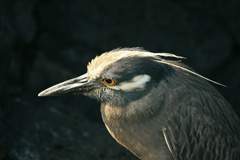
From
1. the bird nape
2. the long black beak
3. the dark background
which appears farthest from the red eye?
the dark background

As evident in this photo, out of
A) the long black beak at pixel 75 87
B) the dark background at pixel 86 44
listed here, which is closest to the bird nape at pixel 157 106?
the long black beak at pixel 75 87

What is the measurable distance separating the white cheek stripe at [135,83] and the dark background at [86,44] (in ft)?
5.91

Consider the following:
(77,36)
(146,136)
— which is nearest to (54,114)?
(77,36)

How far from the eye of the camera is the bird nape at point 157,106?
450cm

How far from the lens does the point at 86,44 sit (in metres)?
6.69

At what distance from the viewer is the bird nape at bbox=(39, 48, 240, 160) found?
4504 millimetres

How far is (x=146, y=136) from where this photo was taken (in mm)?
4699

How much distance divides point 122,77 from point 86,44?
2300 mm

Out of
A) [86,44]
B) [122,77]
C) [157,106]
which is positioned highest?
[122,77]

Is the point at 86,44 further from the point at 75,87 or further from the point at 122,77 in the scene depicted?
the point at 122,77

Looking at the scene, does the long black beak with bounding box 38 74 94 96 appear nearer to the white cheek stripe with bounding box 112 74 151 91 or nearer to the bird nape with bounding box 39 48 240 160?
the bird nape with bounding box 39 48 240 160

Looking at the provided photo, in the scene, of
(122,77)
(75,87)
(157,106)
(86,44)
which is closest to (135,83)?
(122,77)

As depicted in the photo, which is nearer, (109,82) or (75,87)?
(109,82)

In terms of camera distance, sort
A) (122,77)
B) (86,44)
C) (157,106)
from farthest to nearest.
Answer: (86,44) → (157,106) → (122,77)
